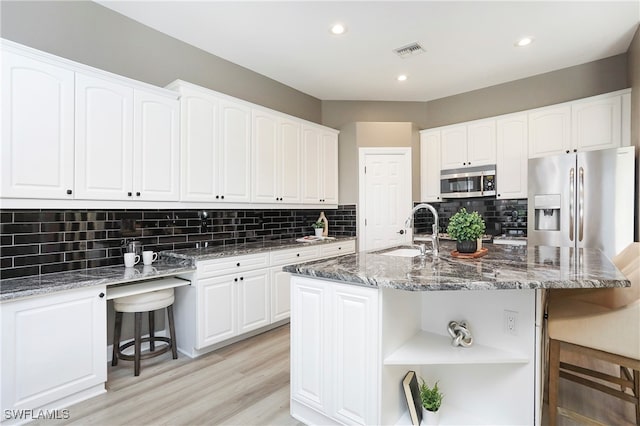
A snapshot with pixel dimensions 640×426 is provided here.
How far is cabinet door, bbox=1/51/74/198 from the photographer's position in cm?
195

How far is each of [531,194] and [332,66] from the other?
2651 mm

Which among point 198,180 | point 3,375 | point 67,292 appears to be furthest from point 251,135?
point 3,375

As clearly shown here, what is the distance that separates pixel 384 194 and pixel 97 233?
3422mm

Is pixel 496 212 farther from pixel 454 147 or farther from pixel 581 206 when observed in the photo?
pixel 581 206

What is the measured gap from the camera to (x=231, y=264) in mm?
2939

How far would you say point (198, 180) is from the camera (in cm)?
296

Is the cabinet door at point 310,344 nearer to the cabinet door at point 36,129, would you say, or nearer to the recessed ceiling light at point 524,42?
the cabinet door at point 36,129

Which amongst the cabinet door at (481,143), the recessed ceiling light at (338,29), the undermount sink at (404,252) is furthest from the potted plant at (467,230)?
the cabinet door at (481,143)

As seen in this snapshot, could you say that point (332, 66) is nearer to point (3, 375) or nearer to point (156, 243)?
point (156, 243)

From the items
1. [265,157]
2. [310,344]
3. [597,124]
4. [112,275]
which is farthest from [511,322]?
[597,124]

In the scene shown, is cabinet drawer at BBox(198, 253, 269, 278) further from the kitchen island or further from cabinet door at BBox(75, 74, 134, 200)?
the kitchen island

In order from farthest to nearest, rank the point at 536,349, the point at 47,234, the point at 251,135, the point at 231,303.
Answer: the point at 251,135, the point at 231,303, the point at 47,234, the point at 536,349

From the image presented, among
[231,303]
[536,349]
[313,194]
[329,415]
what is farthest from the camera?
[313,194]

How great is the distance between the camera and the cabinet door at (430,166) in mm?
4594
